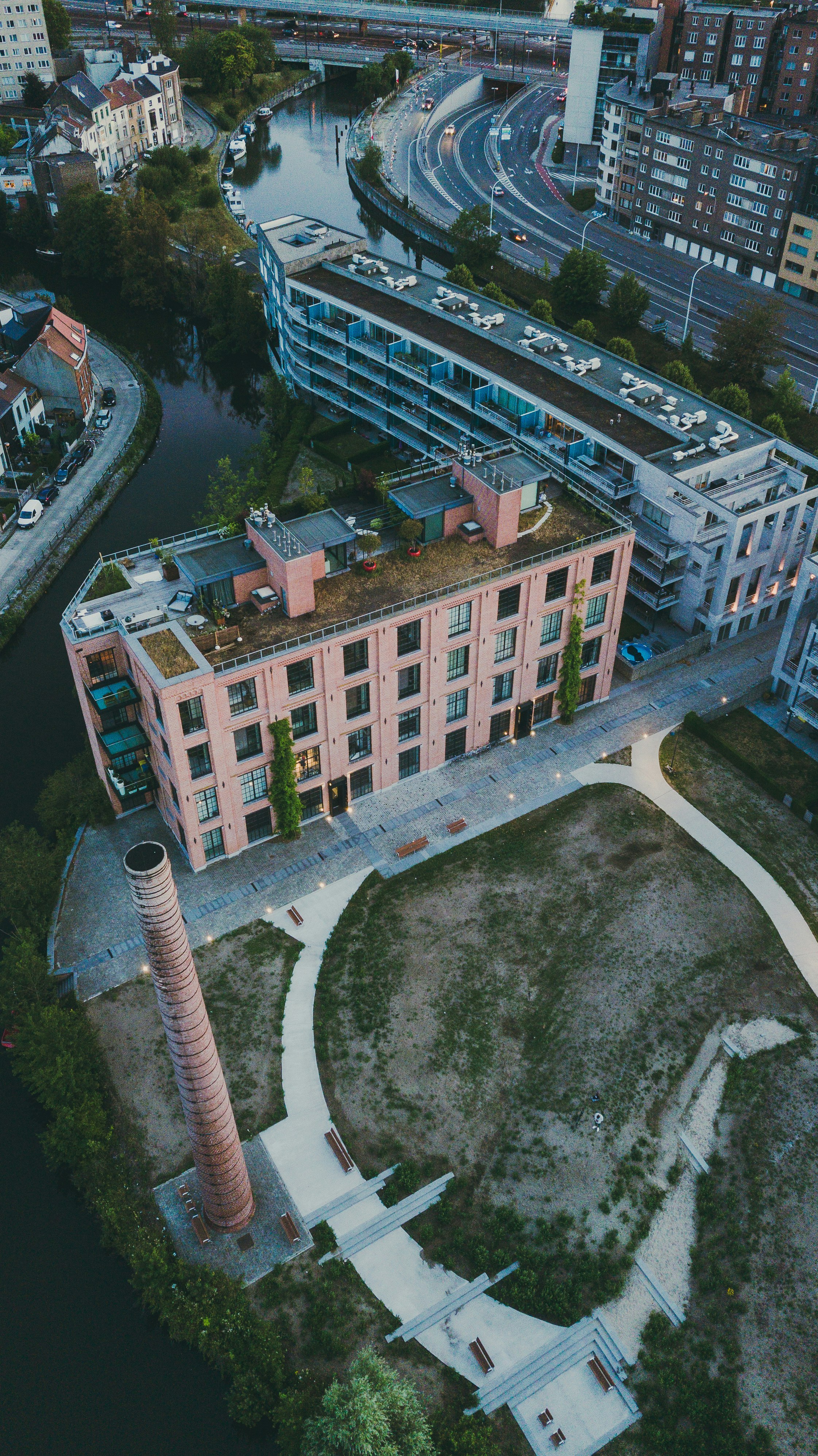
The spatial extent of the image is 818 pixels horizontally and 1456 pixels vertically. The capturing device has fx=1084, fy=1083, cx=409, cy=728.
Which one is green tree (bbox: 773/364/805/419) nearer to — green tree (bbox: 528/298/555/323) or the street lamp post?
the street lamp post

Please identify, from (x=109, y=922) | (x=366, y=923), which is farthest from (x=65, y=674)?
(x=366, y=923)

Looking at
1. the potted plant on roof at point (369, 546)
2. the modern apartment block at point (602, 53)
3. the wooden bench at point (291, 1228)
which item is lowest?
the wooden bench at point (291, 1228)

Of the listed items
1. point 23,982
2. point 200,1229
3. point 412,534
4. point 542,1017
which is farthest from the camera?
point 412,534

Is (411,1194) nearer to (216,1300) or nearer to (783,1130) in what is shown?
(216,1300)

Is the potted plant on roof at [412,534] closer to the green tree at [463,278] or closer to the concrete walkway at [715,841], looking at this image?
the concrete walkway at [715,841]

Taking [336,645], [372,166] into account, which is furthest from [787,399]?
[372,166]

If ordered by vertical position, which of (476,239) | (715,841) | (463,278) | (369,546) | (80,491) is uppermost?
(369,546)

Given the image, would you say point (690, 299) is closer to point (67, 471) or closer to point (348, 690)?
point (67, 471)

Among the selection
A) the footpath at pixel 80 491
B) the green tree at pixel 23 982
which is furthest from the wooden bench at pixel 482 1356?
the footpath at pixel 80 491
